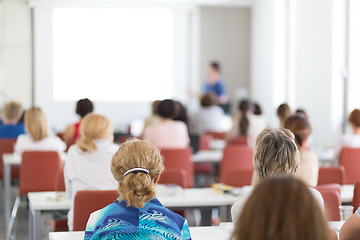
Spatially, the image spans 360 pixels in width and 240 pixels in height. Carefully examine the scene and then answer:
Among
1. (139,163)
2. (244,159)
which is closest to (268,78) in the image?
(244,159)

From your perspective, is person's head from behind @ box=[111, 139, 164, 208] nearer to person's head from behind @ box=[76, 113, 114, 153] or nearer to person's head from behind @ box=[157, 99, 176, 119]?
person's head from behind @ box=[76, 113, 114, 153]

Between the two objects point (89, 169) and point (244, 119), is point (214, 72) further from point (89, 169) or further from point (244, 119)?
point (89, 169)

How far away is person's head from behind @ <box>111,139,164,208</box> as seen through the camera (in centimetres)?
225

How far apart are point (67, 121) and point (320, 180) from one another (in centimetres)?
810

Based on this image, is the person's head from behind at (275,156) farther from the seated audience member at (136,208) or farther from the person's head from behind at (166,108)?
the person's head from behind at (166,108)

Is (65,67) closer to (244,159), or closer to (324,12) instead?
(324,12)

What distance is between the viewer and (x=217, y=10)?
12.2m

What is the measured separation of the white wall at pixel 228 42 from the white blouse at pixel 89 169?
8.58 meters

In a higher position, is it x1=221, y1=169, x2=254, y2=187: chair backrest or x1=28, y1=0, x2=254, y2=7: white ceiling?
x1=28, y1=0, x2=254, y2=7: white ceiling

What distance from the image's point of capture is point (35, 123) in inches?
227

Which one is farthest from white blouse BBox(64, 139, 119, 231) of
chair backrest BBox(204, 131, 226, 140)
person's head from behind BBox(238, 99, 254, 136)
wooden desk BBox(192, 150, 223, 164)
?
chair backrest BBox(204, 131, 226, 140)

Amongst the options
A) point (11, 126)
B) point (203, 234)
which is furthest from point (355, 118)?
point (11, 126)

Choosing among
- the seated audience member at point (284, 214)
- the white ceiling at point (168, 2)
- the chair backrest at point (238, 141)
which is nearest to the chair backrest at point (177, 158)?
the chair backrest at point (238, 141)

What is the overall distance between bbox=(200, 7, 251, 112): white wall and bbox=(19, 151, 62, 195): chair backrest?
723 centimetres
